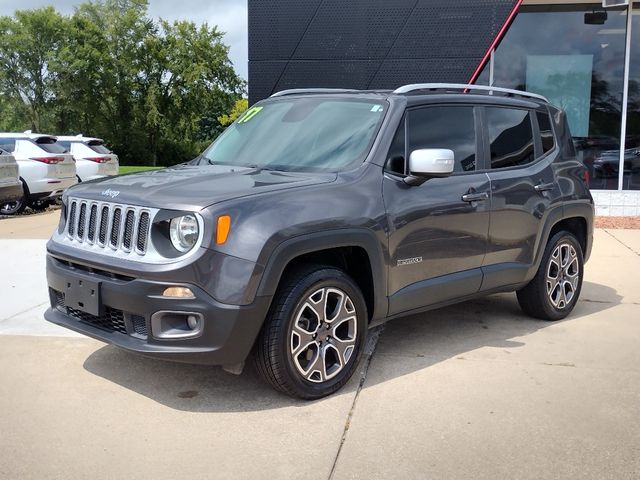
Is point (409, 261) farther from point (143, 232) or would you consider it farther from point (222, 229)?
point (143, 232)

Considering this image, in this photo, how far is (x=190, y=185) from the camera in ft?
12.7

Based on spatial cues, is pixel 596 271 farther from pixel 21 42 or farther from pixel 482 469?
pixel 21 42

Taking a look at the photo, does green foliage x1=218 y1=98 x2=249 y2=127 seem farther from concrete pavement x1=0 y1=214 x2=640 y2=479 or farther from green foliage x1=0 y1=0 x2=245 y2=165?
concrete pavement x1=0 y1=214 x2=640 y2=479

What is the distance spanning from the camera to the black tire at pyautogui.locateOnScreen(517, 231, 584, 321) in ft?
18.1

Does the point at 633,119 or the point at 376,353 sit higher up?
the point at 633,119

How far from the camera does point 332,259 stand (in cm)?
418

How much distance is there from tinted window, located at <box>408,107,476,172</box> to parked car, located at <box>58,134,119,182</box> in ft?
44.4

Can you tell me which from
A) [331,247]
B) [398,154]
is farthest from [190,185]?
[398,154]

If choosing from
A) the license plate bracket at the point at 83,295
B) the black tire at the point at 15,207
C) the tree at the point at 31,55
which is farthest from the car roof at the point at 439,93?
the tree at the point at 31,55

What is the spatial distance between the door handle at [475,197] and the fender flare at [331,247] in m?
0.92

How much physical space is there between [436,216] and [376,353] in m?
1.08

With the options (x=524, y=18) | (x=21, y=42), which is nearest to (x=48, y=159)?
(x=524, y=18)

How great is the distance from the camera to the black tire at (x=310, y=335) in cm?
370

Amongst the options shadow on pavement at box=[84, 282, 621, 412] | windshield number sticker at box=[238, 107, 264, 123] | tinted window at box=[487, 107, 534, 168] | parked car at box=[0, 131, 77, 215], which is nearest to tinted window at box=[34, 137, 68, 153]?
parked car at box=[0, 131, 77, 215]
